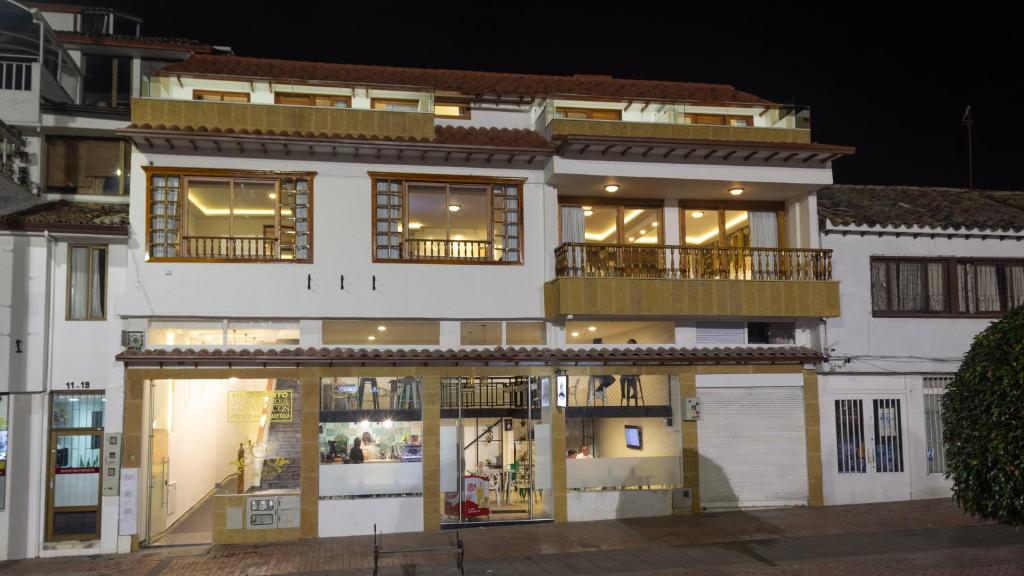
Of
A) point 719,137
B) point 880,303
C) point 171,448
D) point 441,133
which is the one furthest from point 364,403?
point 880,303

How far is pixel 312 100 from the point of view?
19.4m

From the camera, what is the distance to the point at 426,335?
709 inches

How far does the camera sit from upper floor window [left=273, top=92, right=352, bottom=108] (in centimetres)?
1919

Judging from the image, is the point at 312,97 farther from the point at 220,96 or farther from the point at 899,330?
the point at 899,330

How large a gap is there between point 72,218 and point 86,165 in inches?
77.1

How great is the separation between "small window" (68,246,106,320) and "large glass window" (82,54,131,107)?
6.68 meters

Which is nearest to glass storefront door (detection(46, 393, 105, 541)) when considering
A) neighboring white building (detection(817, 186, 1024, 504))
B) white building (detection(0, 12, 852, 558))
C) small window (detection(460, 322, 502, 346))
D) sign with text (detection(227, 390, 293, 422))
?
white building (detection(0, 12, 852, 558))

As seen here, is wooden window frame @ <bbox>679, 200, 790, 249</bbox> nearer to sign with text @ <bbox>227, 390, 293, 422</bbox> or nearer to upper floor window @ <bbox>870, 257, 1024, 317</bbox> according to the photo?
upper floor window @ <bbox>870, 257, 1024, 317</bbox>

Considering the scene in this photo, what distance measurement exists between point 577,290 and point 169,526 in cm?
947

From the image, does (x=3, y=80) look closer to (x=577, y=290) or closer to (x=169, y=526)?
(x=169, y=526)

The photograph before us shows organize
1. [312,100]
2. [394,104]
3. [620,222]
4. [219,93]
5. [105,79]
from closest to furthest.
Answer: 1. [219,93]
2. [312,100]
3. [394,104]
4. [620,222]
5. [105,79]

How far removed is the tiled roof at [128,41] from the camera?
21.7m

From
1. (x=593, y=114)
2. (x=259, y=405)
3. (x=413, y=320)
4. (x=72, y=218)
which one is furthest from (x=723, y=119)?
(x=72, y=218)

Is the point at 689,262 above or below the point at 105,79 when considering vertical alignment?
below
